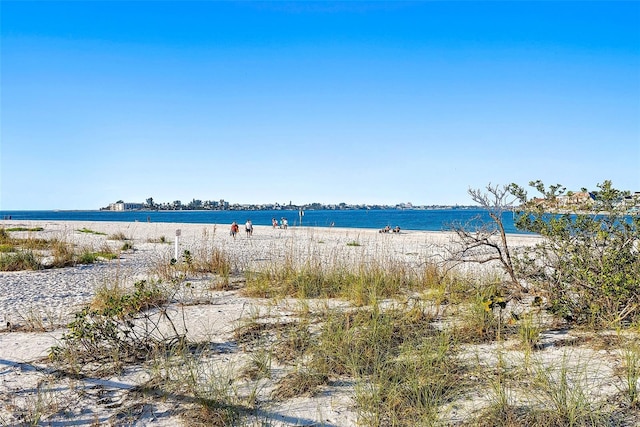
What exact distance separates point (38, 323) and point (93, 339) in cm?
170

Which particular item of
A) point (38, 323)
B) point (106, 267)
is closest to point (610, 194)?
point (38, 323)

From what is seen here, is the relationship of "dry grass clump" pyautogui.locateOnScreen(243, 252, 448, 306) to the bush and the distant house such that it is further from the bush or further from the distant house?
the distant house

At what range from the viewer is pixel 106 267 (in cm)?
1166

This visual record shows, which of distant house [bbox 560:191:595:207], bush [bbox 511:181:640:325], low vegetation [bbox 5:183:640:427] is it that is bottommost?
low vegetation [bbox 5:183:640:427]

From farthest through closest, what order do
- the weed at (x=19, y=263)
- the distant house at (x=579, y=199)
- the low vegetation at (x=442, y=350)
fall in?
the weed at (x=19, y=263) < the distant house at (x=579, y=199) < the low vegetation at (x=442, y=350)

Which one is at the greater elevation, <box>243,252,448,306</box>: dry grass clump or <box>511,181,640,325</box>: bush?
<box>511,181,640,325</box>: bush

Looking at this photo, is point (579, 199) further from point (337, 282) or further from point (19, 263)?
point (19, 263)

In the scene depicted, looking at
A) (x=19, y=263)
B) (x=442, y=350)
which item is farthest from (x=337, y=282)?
(x=19, y=263)

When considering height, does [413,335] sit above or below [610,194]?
below

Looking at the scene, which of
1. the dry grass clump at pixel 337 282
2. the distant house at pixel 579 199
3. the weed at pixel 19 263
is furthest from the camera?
the weed at pixel 19 263

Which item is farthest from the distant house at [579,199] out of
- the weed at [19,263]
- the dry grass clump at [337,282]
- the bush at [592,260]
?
the weed at [19,263]

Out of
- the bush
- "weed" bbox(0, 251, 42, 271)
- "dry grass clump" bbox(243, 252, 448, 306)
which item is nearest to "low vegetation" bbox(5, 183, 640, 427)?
the bush

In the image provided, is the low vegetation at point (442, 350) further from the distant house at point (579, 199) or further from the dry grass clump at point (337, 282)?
the dry grass clump at point (337, 282)

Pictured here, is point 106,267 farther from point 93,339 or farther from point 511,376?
point 511,376
